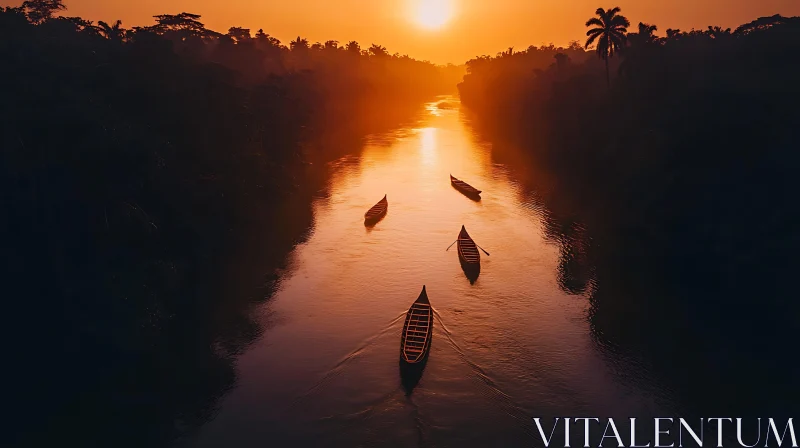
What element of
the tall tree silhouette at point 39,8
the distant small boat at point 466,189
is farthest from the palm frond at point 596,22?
the tall tree silhouette at point 39,8

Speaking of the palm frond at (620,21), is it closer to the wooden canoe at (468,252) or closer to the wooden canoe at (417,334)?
the wooden canoe at (468,252)

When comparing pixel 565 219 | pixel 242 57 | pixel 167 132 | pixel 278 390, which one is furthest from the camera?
pixel 242 57

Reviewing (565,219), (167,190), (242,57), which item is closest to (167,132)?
(167,190)

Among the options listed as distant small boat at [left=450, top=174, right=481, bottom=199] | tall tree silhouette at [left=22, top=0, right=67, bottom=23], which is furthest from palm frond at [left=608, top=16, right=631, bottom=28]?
tall tree silhouette at [left=22, top=0, right=67, bottom=23]

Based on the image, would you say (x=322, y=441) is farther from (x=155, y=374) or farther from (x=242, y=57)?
(x=242, y=57)

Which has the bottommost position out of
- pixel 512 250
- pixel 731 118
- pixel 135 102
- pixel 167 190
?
pixel 512 250

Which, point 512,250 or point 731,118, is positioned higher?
point 731,118

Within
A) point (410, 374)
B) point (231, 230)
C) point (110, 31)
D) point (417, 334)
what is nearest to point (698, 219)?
point (417, 334)
